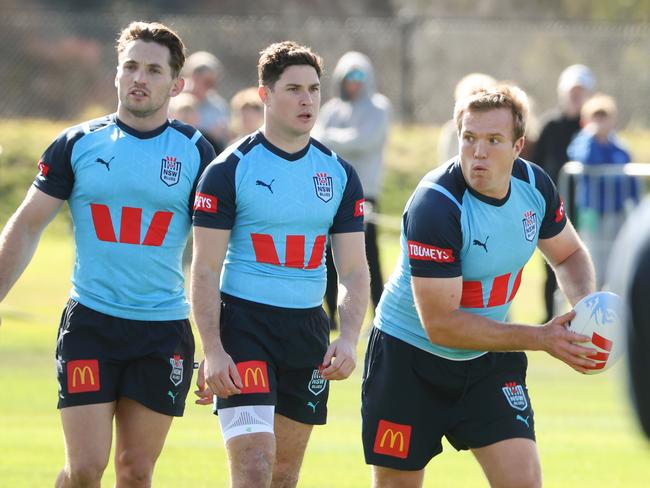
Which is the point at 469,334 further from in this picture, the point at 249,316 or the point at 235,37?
the point at 235,37

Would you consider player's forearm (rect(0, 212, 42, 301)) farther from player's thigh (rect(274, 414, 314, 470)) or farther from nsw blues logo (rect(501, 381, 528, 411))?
nsw blues logo (rect(501, 381, 528, 411))

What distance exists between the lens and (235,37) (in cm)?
2578

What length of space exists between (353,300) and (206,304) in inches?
28.4

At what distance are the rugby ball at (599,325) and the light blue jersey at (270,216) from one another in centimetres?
137

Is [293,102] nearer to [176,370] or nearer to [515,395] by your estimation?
[176,370]

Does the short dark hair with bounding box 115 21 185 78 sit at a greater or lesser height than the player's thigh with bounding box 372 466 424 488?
greater

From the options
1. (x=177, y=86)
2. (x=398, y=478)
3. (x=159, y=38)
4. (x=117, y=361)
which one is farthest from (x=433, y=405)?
(x=159, y=38)

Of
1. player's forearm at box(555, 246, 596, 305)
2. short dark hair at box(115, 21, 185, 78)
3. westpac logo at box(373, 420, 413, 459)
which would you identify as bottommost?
westpac logo at box(373, 420, 413, 459)

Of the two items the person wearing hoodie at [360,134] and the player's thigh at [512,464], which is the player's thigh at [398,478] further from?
the person wearing hoodie at [360,134]

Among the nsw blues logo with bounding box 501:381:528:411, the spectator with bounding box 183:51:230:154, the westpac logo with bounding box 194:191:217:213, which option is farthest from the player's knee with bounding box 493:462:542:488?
the spectator with bounding box 183:51:230:154

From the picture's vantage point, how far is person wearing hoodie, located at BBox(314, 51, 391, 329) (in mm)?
13625

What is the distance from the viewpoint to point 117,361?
6211mm

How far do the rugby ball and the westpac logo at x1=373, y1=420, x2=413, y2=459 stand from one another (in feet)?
3.16

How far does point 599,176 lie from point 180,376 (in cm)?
919
